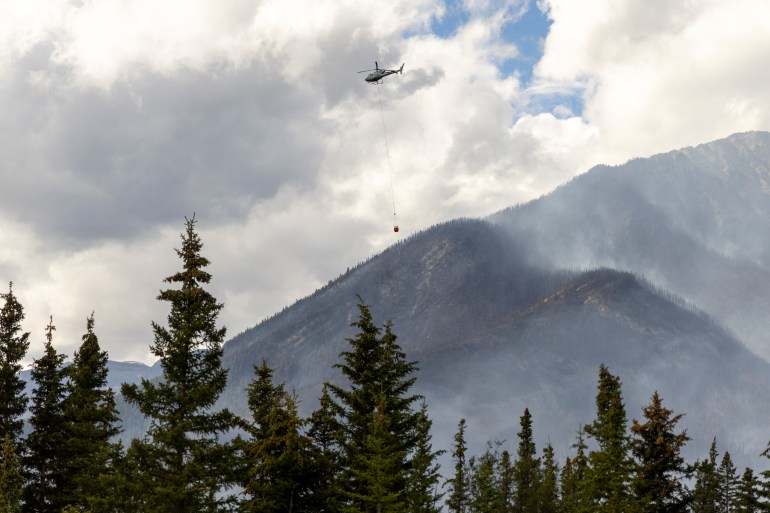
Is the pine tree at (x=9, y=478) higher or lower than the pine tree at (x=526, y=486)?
lower

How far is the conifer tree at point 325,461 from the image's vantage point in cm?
4116

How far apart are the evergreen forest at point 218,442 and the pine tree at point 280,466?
2.6 inches

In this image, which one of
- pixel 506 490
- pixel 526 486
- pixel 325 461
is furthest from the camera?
pixel 506 490

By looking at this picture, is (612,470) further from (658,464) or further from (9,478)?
(9,478)

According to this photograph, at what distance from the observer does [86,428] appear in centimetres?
4894

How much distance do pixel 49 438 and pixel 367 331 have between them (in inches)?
729

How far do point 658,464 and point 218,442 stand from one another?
30.0 metres

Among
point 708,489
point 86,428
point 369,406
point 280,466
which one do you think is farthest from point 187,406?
point 708,489

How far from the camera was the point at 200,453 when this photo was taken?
33.8 metres

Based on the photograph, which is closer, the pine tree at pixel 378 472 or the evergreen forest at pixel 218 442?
the evergreen forest at pixel 218 442

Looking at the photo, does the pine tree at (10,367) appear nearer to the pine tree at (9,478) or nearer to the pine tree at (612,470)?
the pine tree at (9,478)

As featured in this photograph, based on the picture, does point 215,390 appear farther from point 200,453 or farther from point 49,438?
point 49,438

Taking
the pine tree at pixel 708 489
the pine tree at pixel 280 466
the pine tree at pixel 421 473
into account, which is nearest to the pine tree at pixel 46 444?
the pine tree at pixel 280 466

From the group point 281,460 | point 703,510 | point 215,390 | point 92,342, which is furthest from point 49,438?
point 703,510
